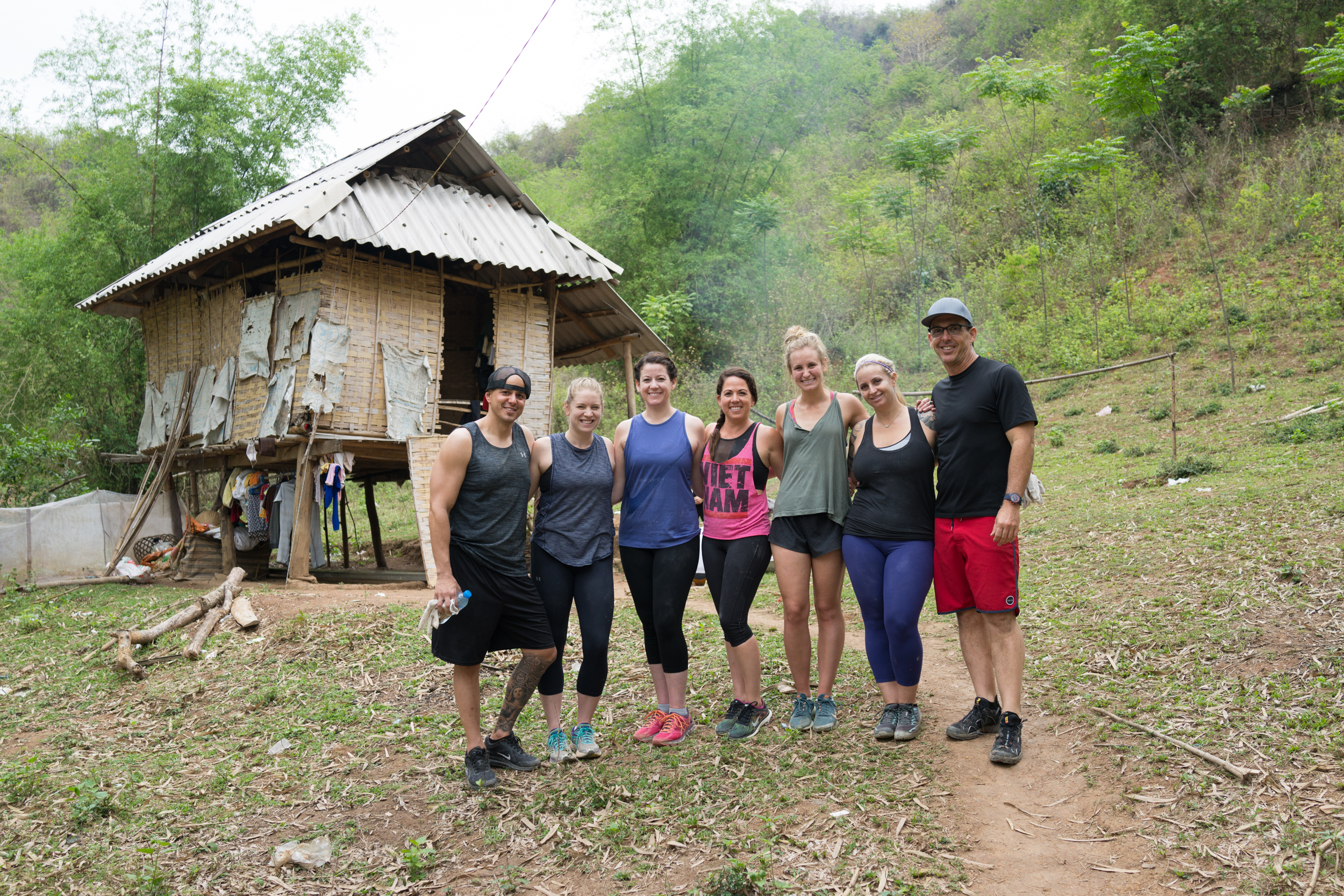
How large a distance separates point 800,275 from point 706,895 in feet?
64.6

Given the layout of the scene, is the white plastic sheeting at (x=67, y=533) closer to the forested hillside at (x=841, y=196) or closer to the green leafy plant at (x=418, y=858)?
the forested hillside at (x=841, y=196)

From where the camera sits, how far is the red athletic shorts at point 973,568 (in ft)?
12.2

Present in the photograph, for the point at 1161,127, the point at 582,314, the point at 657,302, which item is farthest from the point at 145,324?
the point at 1161,127

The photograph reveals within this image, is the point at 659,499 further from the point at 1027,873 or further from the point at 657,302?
the point at 657,302

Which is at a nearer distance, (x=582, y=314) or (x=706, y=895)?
(x=706, y=895)

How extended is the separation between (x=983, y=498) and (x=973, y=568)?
308 millimetres

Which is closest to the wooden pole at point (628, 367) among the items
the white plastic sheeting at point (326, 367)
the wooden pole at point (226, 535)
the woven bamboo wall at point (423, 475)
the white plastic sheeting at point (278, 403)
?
the woven bamboo wall at point (423, 475)

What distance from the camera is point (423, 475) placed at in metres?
10.1

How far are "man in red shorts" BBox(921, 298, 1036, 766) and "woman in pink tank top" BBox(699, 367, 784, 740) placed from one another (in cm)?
81

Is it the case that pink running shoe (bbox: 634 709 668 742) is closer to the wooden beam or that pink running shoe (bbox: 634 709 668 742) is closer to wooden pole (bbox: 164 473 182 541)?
the wooden beam

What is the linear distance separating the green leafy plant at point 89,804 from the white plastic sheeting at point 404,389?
6376mm

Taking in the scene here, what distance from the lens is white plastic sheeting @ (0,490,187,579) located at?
11.4 m

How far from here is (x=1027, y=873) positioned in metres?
3.02

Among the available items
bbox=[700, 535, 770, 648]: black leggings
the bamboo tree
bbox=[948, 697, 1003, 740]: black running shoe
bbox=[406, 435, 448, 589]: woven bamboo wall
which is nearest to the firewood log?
bbox=[406, 435, 448, 589]: woven bamboo wall
